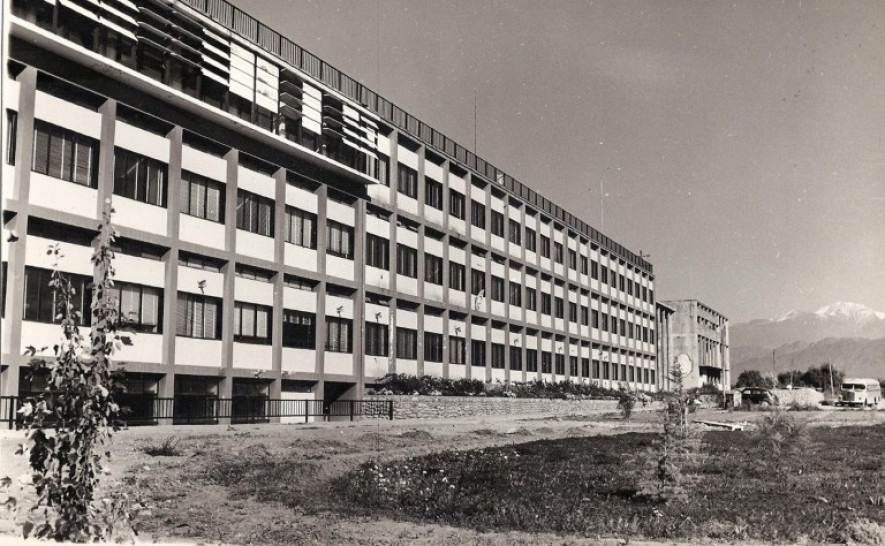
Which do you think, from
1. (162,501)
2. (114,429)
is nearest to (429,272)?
(162,501)

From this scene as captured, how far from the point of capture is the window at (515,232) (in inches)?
2397

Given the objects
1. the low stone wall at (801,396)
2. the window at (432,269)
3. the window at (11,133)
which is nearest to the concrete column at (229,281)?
the window at (11,133)

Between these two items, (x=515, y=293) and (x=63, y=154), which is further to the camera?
(x=515, y=293)

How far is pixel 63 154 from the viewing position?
25.4 meters

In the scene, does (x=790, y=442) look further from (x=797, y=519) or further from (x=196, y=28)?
(x=196, y=28)

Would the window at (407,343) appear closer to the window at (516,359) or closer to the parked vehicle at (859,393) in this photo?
the window at (516,359)

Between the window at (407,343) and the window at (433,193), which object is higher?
the window at (433,193)

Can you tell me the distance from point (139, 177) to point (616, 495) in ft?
71.0

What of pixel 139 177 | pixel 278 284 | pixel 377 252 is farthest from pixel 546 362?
pixel 139 177

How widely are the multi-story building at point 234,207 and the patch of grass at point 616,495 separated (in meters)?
5.54

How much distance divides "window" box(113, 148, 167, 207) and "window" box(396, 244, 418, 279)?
56.8ft

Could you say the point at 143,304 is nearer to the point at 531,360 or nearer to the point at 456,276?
the point at 456,276

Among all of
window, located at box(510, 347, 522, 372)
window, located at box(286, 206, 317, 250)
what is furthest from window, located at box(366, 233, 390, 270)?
window, located at box(510, 347, 522, 372)

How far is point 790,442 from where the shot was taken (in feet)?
70.0
